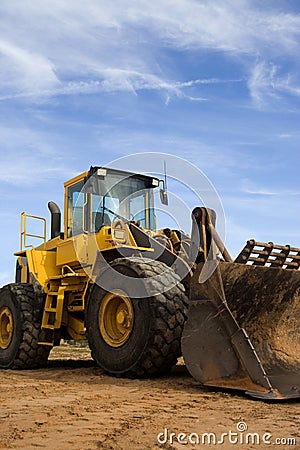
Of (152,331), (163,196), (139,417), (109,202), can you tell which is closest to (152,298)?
(152,331)

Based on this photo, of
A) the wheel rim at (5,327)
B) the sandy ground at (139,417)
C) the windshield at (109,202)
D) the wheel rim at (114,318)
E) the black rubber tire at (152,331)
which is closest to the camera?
the sandy ground at (139,417)

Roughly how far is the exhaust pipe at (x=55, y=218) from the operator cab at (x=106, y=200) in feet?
1.75

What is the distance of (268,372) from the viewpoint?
6.07 meters

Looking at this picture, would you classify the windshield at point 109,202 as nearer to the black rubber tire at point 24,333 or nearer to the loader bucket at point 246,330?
the black rubber tire at point 24,333

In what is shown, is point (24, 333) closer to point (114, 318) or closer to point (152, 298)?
point (114, 318)

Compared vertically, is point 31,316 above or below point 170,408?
above

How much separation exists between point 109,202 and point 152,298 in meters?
2.66

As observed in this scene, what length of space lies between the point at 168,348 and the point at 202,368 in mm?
896

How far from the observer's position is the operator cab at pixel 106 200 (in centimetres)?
923

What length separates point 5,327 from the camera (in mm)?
10727

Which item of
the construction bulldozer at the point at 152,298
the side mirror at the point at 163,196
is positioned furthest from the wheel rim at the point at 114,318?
the side mirror at the point at 163,196

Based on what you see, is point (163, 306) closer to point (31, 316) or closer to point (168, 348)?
point (168, 348)

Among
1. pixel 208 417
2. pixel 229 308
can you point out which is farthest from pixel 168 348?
pixel 208 417

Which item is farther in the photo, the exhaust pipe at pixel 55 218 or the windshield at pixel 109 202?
the exhaust pipe at pixel 55 218
